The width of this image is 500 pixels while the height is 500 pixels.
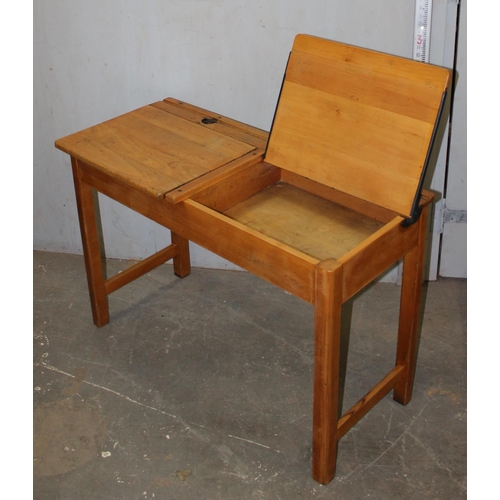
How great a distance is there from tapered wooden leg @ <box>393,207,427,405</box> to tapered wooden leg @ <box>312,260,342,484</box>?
1.35 ft

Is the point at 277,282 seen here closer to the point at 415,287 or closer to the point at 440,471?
the point at 415,287

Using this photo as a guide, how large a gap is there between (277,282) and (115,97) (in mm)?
1431

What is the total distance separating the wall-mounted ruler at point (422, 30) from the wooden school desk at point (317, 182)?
0.59 metres

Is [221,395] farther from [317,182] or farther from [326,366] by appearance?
[317,182]

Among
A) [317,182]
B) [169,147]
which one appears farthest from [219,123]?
[317,182]

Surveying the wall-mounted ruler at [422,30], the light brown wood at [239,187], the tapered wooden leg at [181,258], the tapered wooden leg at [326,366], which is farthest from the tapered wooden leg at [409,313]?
the tapered wooden leg at [181,258]

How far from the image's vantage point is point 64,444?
2719 millimetres

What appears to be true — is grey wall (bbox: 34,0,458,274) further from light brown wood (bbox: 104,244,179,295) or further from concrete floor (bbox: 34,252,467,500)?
concrete floor (bbox: 34,252,467,500)

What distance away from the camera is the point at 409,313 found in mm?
2641

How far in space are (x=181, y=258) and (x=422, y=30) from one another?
1.42 meters

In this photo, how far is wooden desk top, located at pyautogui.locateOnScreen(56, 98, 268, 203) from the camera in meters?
2.59

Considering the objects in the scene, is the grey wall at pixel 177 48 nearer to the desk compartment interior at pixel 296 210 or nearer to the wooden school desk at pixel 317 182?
the wooden school desk at pixel 317 182

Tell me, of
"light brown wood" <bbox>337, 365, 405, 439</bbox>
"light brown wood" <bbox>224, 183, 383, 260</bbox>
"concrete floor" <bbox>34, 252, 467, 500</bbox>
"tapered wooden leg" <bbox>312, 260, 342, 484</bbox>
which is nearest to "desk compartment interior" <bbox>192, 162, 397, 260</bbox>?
"light brown wood" <bbox>224, 183, 383, 260</bbox>

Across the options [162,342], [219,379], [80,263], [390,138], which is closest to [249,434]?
[219,379]
